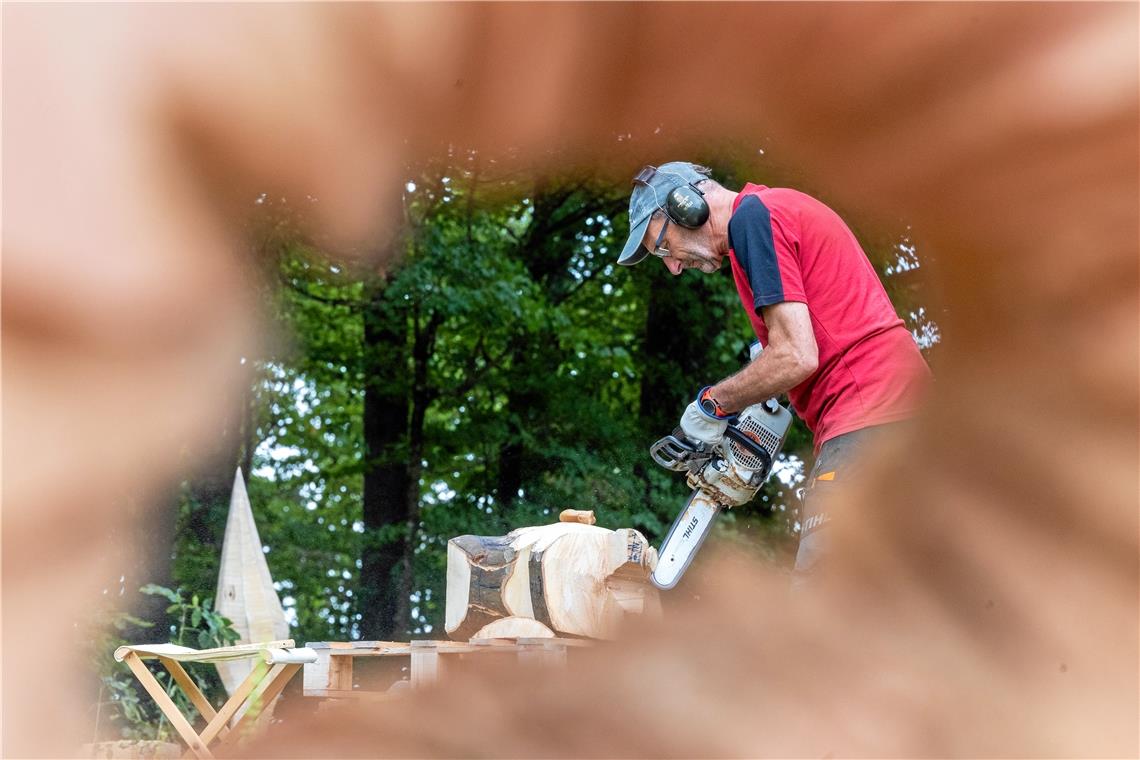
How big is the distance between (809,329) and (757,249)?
211mm

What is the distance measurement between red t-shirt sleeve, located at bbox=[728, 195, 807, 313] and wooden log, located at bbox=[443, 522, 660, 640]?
711 millimetres

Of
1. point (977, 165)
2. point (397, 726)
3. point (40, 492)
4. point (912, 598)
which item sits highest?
point (977, 165)

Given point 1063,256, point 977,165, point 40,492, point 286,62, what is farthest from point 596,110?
point 40,492

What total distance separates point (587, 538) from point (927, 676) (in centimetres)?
102

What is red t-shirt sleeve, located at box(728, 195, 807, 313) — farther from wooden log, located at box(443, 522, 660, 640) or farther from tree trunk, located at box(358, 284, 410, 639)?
tree trunk, located at box(358, 284, 410, 639)

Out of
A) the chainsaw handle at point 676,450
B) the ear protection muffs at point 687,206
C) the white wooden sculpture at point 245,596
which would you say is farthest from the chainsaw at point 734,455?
the white wooden sculpture at point 245,596

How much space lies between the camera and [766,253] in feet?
8.09

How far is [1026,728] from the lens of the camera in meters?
1.94

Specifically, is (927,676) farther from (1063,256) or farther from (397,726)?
(397,726)

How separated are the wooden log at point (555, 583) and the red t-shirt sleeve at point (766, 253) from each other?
71 cm

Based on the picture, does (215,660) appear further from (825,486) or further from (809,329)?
(809,329)

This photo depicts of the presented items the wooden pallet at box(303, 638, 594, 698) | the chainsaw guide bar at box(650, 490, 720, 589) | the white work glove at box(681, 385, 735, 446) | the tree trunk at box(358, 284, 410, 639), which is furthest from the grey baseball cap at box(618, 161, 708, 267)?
the tree trunk at box(358, 284, 410, 639)

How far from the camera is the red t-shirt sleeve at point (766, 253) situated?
8.02 feet

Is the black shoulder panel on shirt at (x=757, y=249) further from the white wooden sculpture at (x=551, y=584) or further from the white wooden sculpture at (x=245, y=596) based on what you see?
the white wooden sculpture at (x=245, y=596)
